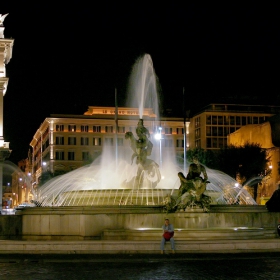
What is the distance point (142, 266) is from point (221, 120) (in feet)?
311

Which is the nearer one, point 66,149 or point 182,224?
point 182,224

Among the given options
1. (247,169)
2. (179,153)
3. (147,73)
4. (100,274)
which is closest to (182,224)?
(100,274)

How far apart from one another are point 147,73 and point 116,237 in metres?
17.7

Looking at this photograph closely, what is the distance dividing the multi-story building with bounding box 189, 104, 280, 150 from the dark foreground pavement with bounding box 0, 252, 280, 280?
9072 cm

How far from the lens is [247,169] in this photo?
69625mm

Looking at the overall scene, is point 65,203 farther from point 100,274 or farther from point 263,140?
point 263,140

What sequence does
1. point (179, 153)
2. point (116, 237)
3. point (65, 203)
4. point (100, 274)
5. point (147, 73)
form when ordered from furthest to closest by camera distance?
point (179, 153) < point (147, 73) < point (65, 203) < point (116, 237) < point (100, 274)

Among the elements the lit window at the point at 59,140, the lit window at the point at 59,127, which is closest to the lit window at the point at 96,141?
the lit window at the point at 59,140

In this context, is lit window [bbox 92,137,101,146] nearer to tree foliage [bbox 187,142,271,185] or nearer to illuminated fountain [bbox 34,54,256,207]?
tree foliage [bbox 187,142,271,185]

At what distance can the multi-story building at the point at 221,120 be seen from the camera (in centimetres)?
10781

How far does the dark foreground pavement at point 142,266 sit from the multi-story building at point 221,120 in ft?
298

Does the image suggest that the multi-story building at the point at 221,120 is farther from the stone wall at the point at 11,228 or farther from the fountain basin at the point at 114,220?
the stone wall at the point at 11,228

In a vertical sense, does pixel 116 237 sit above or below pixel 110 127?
below

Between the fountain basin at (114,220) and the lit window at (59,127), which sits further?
the lit window at (59,127)
